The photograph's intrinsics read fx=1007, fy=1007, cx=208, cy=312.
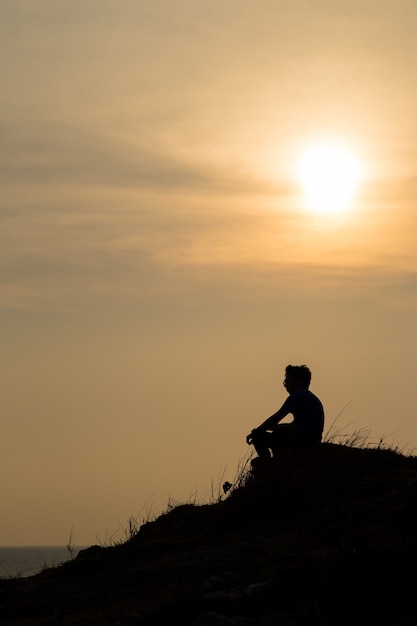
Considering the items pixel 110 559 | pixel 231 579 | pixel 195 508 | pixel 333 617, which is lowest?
pixel 333 617

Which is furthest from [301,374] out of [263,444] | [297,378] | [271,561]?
[271,561]

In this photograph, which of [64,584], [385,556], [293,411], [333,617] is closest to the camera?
[333,617]

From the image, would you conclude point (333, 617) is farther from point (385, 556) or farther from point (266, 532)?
point (266, 532)

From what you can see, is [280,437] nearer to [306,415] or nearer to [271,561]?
[306,415]

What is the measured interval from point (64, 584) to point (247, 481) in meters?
3.60

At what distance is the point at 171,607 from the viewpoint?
10.1m

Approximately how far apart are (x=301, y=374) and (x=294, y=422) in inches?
29.9

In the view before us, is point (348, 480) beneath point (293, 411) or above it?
beneath

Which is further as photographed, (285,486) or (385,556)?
(285,486)

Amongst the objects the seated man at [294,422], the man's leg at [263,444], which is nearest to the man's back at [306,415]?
the seated man at [294,422]

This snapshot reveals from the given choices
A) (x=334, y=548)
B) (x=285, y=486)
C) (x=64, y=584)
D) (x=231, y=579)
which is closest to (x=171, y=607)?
(x=231, y=579)

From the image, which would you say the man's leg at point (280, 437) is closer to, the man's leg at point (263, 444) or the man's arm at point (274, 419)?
the man's leg at point (263, 444)

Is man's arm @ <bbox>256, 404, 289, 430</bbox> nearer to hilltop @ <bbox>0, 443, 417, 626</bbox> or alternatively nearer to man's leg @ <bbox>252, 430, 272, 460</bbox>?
man's leg @ <bbox>252, 430, 272, 460</bbox>

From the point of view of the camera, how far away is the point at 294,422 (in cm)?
1535
